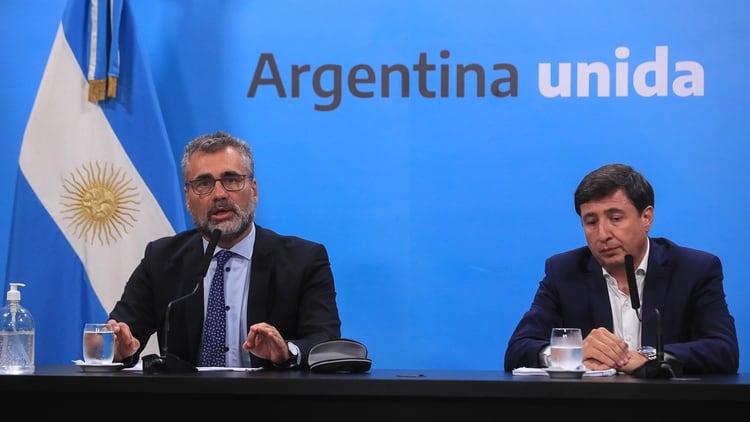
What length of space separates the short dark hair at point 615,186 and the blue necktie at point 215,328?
130cm

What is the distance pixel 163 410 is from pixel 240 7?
257 centimetres

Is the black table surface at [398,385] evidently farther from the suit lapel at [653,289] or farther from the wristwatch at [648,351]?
the suit lapel at [653,289]

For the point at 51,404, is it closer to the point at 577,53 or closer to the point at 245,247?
the point at 245,247

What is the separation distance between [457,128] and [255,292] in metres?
1.43

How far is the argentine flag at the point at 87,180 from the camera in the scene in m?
4.32

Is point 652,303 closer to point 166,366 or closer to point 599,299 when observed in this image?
A: point 599,299

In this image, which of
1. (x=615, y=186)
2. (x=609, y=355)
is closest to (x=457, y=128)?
(x=615, y=186)

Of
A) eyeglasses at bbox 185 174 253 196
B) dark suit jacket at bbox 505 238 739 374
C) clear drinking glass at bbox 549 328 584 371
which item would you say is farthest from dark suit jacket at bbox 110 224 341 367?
clear drinking glass at bbox 549 328 584 371

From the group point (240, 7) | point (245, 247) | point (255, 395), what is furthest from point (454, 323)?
point (255, 395)

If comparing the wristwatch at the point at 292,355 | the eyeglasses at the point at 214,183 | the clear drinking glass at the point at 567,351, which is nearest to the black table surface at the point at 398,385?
the clear drinking glass at the point at 567,351

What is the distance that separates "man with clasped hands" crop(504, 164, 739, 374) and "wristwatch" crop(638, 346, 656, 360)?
92mm

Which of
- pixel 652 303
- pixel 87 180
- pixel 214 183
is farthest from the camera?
pixel 87 180

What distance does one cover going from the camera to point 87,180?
4363 mm

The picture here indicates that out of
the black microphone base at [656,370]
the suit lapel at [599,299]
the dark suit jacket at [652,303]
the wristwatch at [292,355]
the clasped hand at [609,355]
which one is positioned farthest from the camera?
the suit lapel at [599,299]
